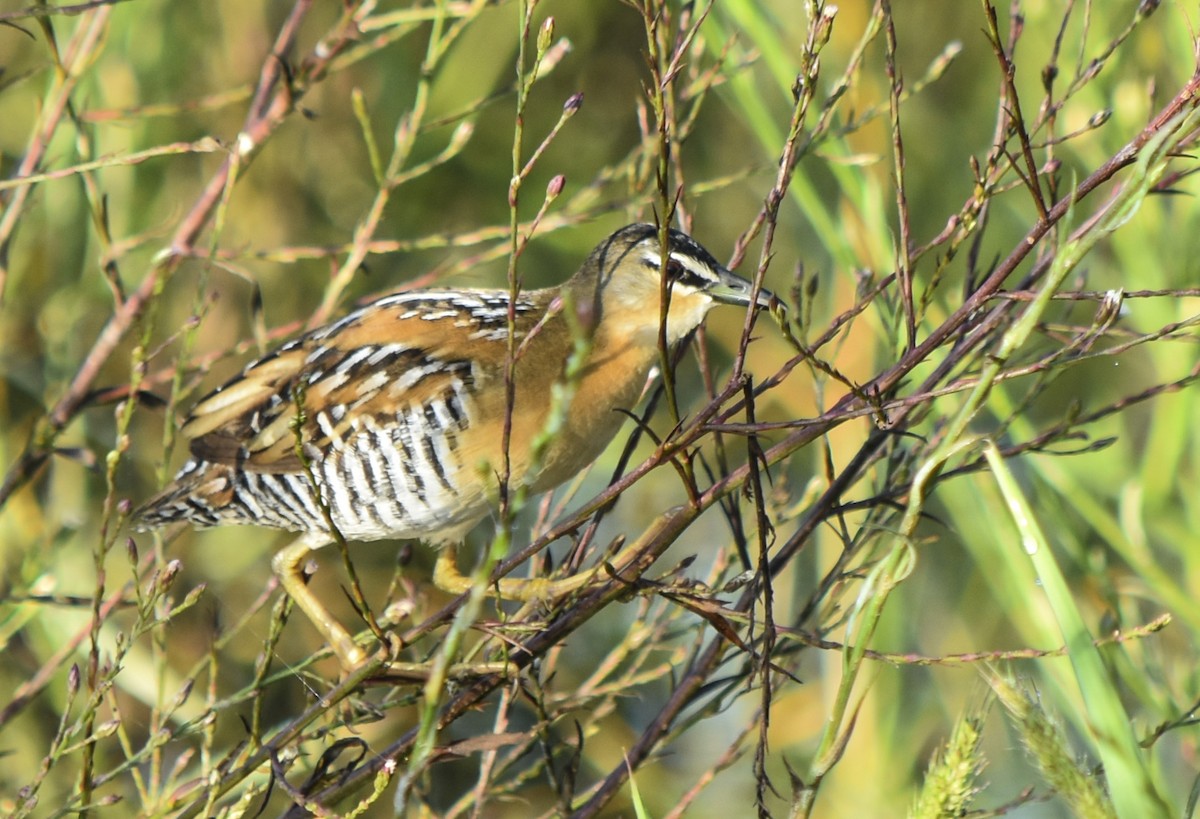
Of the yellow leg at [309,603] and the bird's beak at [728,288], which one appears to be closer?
the bird's beak at [728,288]

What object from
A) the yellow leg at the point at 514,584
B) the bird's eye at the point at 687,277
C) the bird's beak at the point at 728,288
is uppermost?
the bird's eye at the point at 687,277

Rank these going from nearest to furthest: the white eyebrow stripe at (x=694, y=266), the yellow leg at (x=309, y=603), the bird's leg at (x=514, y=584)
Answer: the bird's leg at (x=514, y=584) → the white eyebrow stripe at (x=694, y=266) → the yellow leg at (x=309, y=603)

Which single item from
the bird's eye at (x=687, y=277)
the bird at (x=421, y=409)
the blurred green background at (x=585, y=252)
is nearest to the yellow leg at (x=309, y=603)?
the bird at (x=421, y=409)

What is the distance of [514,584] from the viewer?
246 centimetres

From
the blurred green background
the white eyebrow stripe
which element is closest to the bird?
the white eyebrow stripe

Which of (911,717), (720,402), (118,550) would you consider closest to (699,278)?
(720,402)

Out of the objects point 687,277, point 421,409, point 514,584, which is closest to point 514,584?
point 514,584

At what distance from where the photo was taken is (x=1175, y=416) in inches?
110

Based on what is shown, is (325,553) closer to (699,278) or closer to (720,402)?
(699,278)

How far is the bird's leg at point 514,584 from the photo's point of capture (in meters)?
1.83

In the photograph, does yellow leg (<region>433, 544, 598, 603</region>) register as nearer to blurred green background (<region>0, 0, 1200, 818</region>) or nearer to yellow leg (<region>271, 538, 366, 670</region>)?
yellow leg (<region>271, 538, 366, 670</region>)

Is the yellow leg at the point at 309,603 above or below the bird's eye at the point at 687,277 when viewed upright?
below

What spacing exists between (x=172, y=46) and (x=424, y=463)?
1975 millimetres

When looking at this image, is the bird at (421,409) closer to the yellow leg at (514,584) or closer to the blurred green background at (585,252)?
the yellow leg at (514,584)
